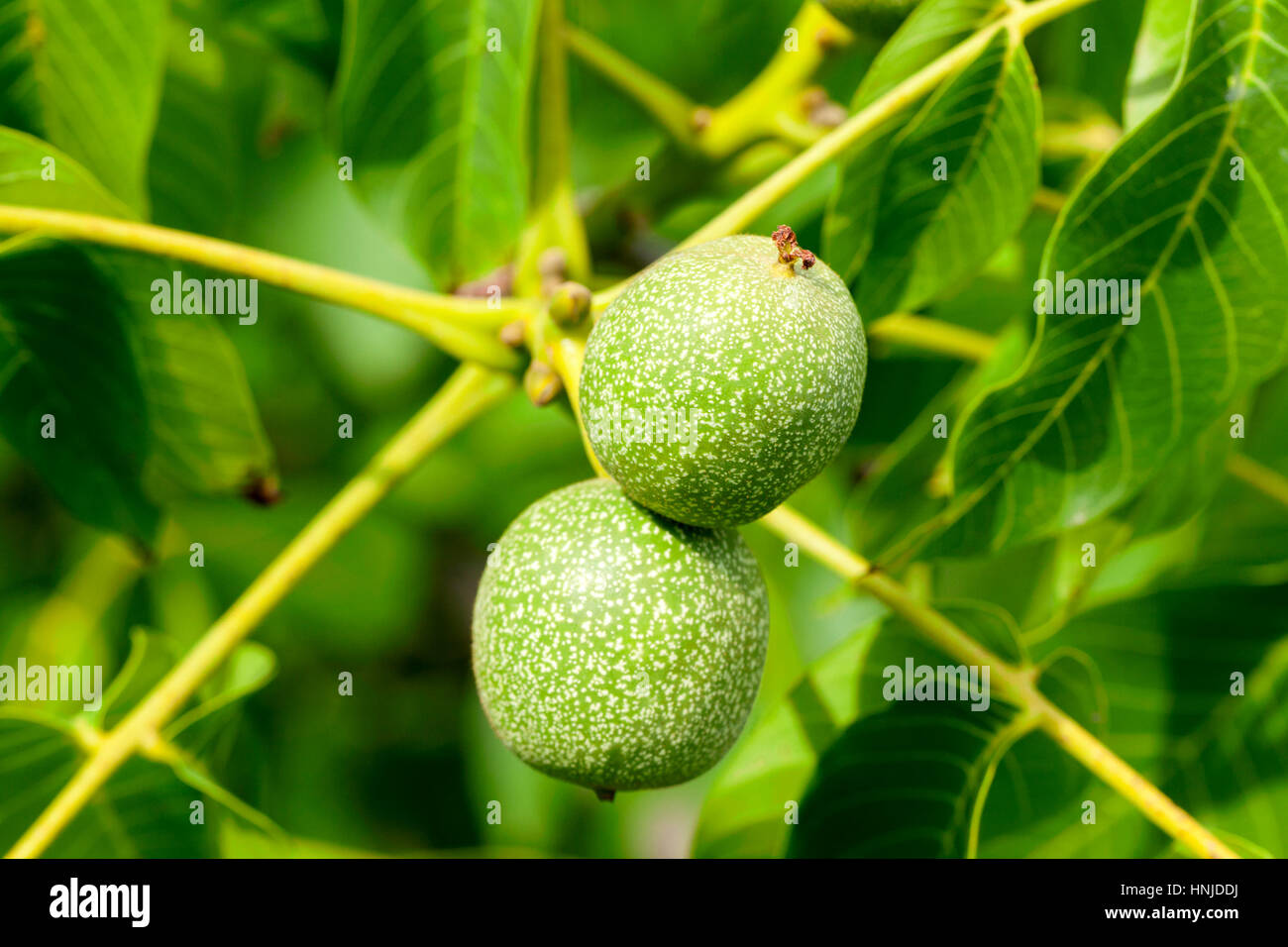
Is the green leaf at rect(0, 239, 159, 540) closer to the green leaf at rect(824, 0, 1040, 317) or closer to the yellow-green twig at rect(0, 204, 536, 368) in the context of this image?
the yellow-green twig at rect(0, 204, 536, 368)

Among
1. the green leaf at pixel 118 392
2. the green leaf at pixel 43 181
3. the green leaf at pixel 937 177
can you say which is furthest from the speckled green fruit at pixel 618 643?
the green leaf at pixel 43 181

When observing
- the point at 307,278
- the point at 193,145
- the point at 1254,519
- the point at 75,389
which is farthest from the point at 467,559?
the point at 1254,519

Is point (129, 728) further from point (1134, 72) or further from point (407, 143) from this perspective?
point (1134, 72)

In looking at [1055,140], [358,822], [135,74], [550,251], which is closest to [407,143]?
[550,251]

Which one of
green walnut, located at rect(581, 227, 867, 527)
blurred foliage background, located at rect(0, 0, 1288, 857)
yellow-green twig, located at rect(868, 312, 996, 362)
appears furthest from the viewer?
yellow-green twig, located at rect(868, 312, 996, 362)

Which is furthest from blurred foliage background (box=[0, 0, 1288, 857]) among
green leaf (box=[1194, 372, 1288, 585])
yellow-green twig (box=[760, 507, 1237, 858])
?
yellow-green twig (box=[760, 507, 1237, 858])

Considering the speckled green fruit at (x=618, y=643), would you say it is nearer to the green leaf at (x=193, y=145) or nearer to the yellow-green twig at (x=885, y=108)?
the yellow-green twig at (x=885, y=108)

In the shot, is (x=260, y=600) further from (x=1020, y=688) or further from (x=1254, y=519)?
(x=1254, y=519)
